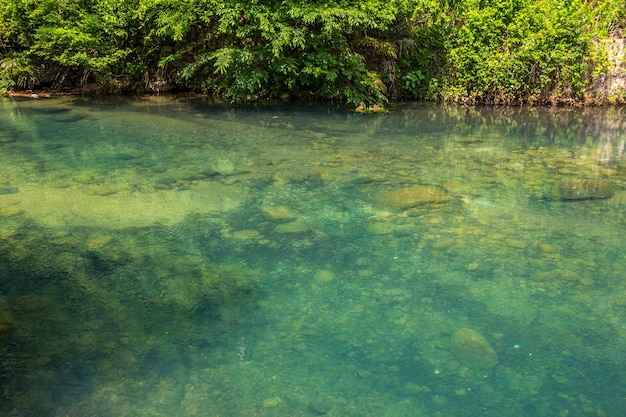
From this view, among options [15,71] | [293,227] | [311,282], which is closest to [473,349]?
[311,282]

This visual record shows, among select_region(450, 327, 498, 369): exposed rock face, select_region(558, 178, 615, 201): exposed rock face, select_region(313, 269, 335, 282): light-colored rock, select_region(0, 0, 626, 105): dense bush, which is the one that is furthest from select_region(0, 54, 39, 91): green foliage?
select_region(450, 327, 498, 369): exposed rock face

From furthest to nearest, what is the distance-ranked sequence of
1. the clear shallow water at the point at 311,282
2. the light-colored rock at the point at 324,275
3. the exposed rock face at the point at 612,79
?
1. the exposed rock face at the point at 612,79
2. the light-colored rock at the point at 324,275
3. the clear shallow water at the point at 311,282

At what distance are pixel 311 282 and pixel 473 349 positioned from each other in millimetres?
1232

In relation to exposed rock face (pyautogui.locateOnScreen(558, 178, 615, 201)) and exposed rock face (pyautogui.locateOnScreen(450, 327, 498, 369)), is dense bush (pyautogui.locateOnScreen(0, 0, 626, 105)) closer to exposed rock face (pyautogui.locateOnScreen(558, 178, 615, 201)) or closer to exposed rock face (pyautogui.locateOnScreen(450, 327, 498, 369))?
exposed rock face (pyautogui.locateOnScreen(558, 178, 615, 201))

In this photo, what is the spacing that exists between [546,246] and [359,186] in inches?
86.0

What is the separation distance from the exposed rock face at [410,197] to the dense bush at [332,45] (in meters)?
5.24

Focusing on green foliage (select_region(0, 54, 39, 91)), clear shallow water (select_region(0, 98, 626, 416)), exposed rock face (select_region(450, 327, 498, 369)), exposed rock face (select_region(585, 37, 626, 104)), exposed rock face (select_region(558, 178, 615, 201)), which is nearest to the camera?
clear shallow water (select_region(0, 98, 626, 416))

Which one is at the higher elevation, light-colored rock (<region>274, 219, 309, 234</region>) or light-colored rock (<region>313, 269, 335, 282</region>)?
light-colored rock (<region>274, 219, 309, 234</region>)

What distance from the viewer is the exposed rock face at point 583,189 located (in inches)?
226

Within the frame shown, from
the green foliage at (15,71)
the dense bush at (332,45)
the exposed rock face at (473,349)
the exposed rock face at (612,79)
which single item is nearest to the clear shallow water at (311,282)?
the exposed rock face at (473,349)

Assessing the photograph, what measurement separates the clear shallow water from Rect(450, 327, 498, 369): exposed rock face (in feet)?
0.04

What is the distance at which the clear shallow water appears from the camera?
9.14 ft

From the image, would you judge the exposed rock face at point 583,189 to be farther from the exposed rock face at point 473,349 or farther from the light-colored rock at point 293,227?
the exposed rock face at point 473,349

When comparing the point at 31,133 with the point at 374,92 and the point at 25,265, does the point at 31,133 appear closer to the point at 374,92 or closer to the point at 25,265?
the point at 25,265
